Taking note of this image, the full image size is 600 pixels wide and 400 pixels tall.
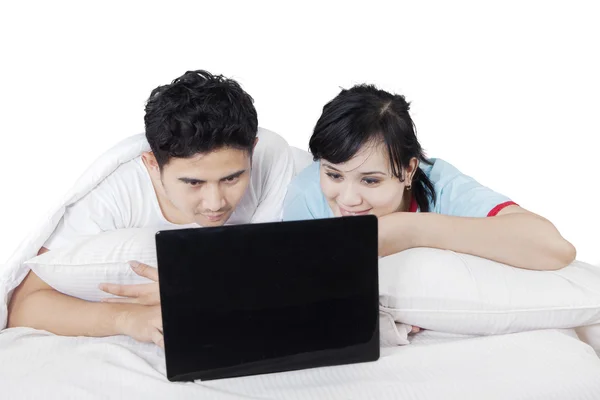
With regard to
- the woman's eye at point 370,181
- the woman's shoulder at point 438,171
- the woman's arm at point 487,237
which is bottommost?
the woman's arm at point 487,237

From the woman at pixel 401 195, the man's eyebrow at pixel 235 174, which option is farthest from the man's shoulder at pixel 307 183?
the man's eyebrow at pixel 235 174

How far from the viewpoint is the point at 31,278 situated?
1.89 metres

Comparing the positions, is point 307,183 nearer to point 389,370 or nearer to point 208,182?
point 208,182

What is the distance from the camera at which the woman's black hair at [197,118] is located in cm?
183

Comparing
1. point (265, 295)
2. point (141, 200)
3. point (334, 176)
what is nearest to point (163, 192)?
point (141, 200)

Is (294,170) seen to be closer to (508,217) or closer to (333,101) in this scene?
(333,101)

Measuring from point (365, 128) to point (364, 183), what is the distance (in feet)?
0.45

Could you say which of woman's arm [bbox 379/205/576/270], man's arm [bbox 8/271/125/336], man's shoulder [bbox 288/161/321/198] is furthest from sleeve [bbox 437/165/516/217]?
man's arm [bbox 8/271/125/336]

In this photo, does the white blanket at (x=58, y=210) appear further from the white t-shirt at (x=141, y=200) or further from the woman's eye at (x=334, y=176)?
the woman's eye at (x=334, y=176)

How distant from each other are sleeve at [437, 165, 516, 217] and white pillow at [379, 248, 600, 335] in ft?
0.68

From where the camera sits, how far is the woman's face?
71.6 inches

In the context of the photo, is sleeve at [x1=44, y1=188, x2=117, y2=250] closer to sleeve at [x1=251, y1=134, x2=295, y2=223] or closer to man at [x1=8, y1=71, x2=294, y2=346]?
man at [x1=8, y1=71, x2=294, y2=346]

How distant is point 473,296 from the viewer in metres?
1.62

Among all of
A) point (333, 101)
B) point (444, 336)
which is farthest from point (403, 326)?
point (333, 101)
